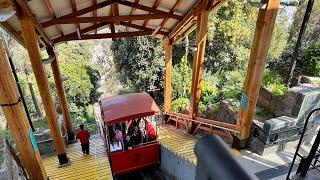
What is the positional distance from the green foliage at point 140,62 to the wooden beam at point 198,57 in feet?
25.9

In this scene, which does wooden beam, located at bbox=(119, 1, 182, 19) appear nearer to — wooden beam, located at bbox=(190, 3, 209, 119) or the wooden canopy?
the wooden canopy

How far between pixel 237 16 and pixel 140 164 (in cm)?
1176

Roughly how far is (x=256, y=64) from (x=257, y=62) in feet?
0.20

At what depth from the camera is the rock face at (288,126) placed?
7523 millimetres

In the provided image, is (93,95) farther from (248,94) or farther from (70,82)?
(248,94)

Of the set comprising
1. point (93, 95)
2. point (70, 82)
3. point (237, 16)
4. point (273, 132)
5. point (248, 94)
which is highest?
point (237, 16)

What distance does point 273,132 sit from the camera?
24.8 ft

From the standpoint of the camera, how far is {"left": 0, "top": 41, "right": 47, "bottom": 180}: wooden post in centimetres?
474

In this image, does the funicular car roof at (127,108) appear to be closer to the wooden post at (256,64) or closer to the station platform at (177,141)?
the station platform at (177,141)

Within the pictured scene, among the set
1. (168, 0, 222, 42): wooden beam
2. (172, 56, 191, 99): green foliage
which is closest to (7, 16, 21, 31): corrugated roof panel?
(168, 0, 222, 42): wooden beam

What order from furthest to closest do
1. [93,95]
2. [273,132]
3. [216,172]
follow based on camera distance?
[93,95], [273,132], [216,172]

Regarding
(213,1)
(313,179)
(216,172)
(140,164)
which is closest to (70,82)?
(140,164)

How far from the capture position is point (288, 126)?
302 inches

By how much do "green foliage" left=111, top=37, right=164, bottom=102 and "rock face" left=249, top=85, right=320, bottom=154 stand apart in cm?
1054
